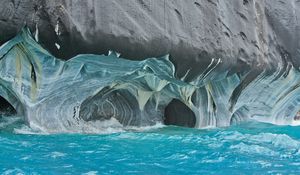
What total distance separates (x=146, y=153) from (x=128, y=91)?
2.27 meters

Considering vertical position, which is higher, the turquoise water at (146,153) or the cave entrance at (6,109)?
the cave entrance at (6,109)

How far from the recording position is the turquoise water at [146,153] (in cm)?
422

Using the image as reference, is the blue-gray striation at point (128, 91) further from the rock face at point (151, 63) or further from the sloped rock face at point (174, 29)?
the sloped rock face at point (174, 29)

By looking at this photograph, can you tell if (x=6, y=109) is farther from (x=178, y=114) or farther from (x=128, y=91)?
(x=178, y=114)

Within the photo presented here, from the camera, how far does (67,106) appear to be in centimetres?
647

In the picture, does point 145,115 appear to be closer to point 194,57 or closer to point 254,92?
point 194,57

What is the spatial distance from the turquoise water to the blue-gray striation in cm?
58

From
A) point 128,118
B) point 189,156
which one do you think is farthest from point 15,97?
point 189,156

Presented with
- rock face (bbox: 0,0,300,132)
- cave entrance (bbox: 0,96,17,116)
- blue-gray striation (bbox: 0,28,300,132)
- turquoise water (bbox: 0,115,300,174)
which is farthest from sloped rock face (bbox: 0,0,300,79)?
cave entrance (bbox: 0,96,17,116)

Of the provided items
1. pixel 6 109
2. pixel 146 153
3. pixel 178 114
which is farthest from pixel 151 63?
pixel 6 109

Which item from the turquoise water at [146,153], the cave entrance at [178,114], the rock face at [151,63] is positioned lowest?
the turquoise water at [146,153]

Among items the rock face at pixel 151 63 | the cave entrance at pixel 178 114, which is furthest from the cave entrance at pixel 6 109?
the cave entrance at pixel 178 114

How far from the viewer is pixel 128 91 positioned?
7.14 meters

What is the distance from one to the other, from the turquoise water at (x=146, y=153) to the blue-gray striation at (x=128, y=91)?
0.58 meters
